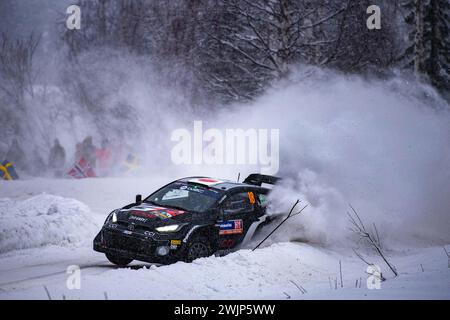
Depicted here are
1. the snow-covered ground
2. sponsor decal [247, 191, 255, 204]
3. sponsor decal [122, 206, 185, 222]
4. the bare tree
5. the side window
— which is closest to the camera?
the snow-covered ground

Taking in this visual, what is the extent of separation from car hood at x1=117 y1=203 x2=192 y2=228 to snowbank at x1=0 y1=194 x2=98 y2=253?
2.35 metres

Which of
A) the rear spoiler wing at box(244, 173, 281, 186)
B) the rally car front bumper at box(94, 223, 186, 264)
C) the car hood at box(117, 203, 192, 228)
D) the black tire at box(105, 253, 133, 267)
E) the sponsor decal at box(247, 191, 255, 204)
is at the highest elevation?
the rear spoiler wing at box(244, 173, 281, 186)

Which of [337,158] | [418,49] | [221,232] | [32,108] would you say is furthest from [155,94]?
[221,232]

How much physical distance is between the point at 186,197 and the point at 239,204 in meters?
0.93

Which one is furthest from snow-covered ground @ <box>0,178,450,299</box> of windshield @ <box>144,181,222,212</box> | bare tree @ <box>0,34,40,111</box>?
bare tree @ <box>0,34,40,111</box>

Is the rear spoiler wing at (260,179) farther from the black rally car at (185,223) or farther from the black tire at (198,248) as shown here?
the black tire at (198,248)

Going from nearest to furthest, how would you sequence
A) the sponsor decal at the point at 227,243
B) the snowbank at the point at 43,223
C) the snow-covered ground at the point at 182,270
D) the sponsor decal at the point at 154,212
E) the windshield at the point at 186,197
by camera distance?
1. the snow-covered ground at the point at 182,270
2. the sponsor decal at the point at 154,212
3. the sponsor decal at the point at 227,243
4. the windshield at the point at 186,197
5. the snowbank at the point at 43,223

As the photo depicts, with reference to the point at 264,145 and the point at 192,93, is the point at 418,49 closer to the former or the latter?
the point at 192,93

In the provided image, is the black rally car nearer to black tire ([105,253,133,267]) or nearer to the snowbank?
black tire ([105,253,133,267])

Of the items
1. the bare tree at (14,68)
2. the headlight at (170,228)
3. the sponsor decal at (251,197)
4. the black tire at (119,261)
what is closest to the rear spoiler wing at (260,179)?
the sponsor decal at (251,197)

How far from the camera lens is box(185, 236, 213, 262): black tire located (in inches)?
344

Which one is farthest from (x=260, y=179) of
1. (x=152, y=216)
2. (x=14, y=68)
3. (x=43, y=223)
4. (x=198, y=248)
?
(x=14, y=68)

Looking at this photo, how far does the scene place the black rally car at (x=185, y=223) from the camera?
28.2ft

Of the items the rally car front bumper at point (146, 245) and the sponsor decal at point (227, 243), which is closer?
the rally car front bumper at point (146, 245)
